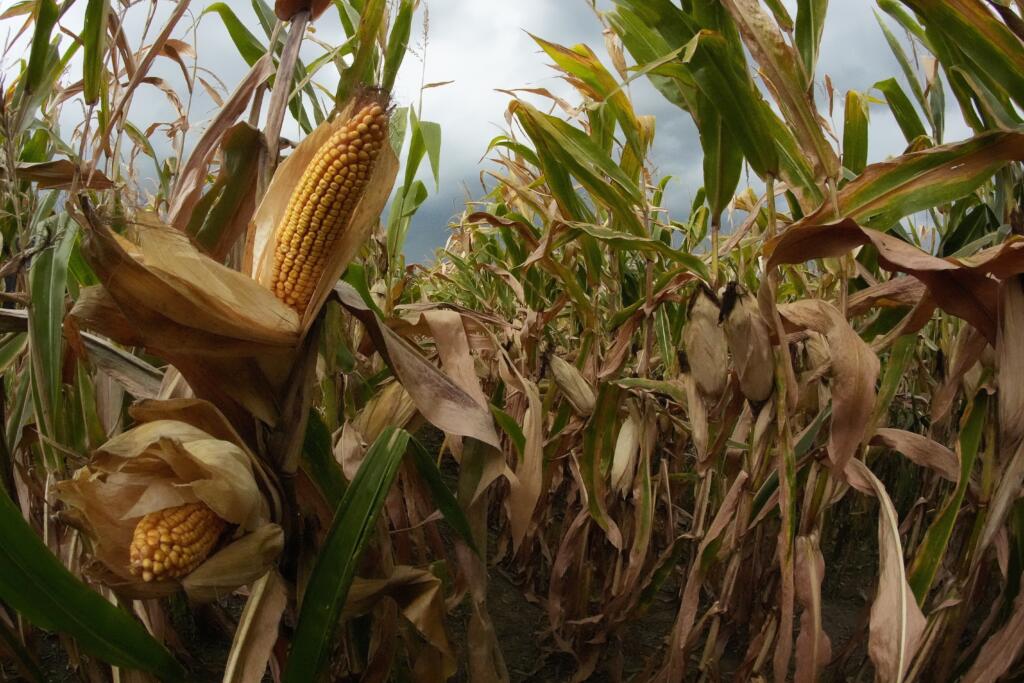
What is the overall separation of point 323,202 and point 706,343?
23.5 inches

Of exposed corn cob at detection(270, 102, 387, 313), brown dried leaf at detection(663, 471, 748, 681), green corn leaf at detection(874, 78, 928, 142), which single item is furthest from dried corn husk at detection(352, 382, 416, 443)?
green corn leaf at detection(874, 78, 928, 142)

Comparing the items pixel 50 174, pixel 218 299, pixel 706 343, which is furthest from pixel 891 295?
pixel 50 174

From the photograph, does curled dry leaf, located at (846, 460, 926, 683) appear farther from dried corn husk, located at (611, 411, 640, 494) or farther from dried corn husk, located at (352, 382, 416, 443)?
dried corn husk, located at (352, 382, 416, 443)

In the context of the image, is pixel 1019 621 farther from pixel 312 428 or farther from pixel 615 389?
pixel 312 428

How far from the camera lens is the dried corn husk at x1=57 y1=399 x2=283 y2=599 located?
29.7 inches

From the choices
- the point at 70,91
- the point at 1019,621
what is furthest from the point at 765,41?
the point at 70,91

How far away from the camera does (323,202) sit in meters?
0.82

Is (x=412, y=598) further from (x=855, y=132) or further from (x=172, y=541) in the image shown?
(x=855, y=132)

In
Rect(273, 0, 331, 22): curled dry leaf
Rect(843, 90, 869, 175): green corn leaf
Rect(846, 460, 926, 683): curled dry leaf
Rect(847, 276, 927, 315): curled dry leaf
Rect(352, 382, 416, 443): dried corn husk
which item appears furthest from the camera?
Rect(843, 90, 869, 175): green corn leaf

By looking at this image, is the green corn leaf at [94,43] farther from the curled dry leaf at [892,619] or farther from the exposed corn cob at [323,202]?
the curled dry leaf at [892,619]

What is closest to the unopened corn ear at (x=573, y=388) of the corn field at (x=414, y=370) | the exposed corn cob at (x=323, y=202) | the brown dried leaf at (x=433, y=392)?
the corn field at (x=414, y=370)

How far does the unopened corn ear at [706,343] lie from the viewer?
3.44 feet

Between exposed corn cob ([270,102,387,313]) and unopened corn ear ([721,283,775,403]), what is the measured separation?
1.73 ft

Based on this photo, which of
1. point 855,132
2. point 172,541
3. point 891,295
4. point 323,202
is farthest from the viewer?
point 855,132
